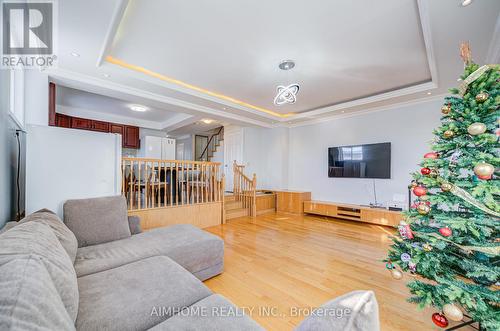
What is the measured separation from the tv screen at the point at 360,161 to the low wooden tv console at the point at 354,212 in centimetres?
76

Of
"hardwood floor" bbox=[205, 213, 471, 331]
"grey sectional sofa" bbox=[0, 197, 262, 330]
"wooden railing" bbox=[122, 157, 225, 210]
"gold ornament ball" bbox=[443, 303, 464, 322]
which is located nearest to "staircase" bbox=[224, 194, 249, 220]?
"wooden railing" bbox=[122, 157, 225, 210]

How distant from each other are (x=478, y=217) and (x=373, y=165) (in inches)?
136

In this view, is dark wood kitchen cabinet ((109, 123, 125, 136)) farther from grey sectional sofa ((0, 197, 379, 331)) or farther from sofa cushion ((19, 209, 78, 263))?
sofa cushion ((19, 209, 78, 263))

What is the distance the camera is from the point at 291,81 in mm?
3574

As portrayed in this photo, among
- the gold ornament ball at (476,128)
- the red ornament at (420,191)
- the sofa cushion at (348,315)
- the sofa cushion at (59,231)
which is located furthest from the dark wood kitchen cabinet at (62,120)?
the gold ornament ball at (476,128)

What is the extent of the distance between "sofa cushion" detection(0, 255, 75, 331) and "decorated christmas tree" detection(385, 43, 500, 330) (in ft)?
6.84

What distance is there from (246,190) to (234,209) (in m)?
0.66

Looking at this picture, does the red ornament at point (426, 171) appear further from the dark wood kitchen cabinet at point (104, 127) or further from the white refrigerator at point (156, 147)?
the dark wood kitchen cabinet at point (104, 127)

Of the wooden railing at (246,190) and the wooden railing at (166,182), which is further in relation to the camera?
the wooden railing at (246,190)

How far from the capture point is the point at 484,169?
1.28 metres

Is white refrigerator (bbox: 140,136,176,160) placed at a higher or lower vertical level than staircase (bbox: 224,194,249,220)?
higher

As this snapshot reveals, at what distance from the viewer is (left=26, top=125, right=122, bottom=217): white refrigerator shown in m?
2.08

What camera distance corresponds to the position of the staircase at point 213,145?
796 centimetres

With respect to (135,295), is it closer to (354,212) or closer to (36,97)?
(36,97)
